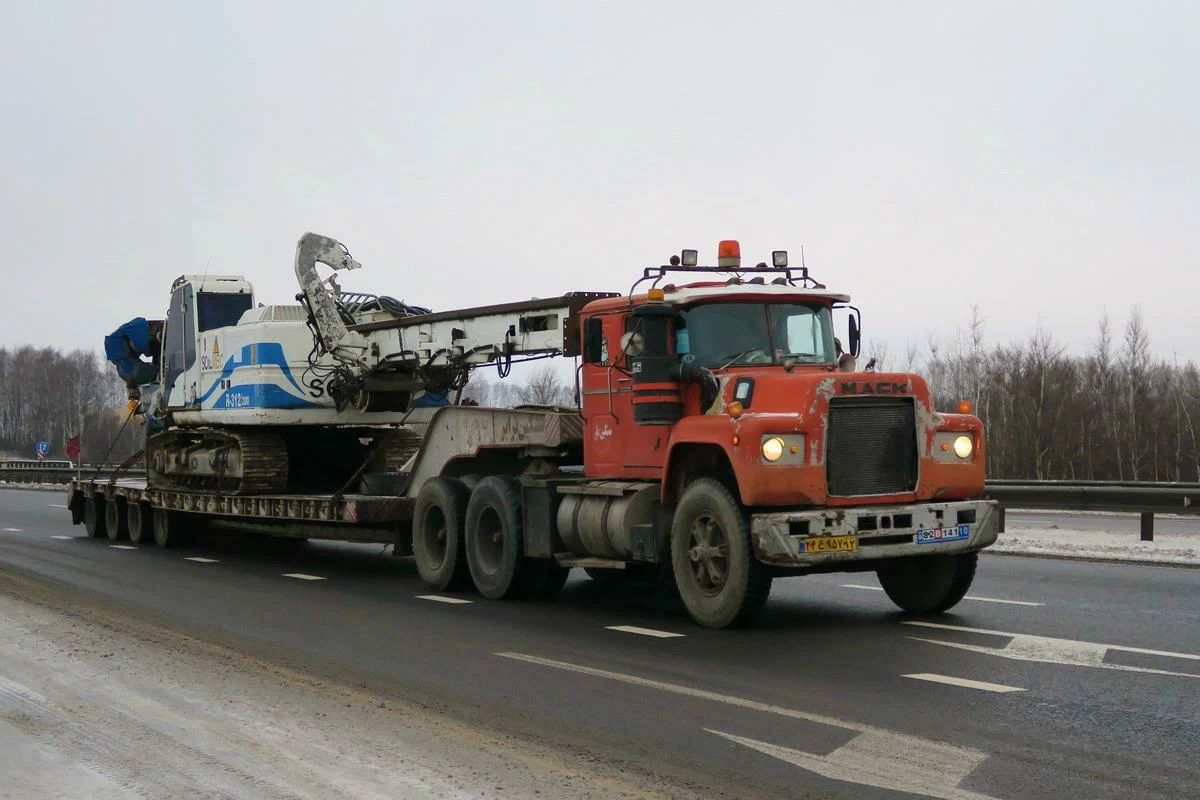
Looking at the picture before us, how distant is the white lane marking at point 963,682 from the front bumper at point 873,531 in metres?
1.52

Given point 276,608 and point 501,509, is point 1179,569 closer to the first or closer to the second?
point 501,509

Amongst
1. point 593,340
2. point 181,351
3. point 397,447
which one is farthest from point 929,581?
point 181,351

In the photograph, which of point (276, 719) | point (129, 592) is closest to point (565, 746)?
point (276, 719)

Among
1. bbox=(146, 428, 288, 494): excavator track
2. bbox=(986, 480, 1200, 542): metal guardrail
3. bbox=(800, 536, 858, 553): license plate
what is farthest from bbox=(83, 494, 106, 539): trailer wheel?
bbox=(800, 536, 858, 553): license plate

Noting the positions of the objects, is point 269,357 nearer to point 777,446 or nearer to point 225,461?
point 225,461

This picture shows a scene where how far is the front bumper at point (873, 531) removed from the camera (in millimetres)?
9609

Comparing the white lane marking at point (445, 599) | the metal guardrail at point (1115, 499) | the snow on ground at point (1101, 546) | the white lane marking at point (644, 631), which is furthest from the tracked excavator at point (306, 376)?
the metal guardrail at point (1115, 499)

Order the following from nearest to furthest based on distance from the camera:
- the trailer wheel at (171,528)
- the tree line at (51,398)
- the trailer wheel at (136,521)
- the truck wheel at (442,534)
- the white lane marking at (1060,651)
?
1. the white lane marking at (1060,651)
2. the truck wheel at (442,534)
3. the trailer wheel at (171,528)
4. the trailer wheel at (136,521)
5. the tree line at (51,398)

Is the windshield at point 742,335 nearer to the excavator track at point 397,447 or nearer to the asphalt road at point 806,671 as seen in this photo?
the asphalt road at point 806,671

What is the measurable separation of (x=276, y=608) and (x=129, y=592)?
91.9 inches

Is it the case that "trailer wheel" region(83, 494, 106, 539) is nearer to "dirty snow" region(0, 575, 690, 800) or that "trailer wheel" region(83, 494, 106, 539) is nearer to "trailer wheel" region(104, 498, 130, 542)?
"trailer wheel" region(104, 498, 130, 542)

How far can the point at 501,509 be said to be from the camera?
1259 cm

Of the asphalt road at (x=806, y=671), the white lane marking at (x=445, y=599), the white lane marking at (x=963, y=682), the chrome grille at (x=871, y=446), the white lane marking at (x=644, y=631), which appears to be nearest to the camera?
the asphalt road at (x=806, y=671)

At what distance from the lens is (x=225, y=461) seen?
1812cm
